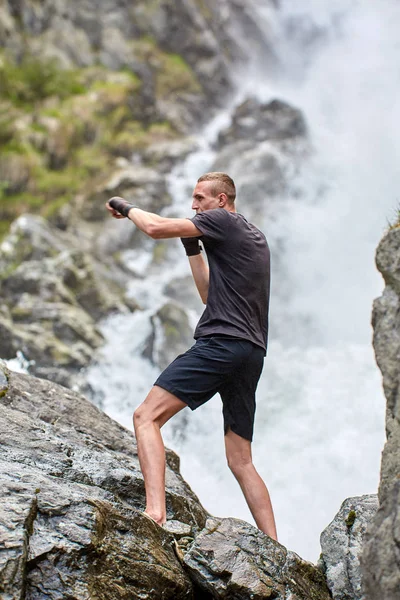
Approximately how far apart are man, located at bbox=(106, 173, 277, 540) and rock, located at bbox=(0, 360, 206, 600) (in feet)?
1.13

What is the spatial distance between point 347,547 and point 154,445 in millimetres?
1276

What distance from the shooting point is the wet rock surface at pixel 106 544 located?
9.16 ft

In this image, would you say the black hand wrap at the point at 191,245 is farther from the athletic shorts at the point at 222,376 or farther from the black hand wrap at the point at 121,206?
the athletic shorts at the point at 222,376

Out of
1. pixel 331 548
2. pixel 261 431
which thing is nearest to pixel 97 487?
pixel 331 548

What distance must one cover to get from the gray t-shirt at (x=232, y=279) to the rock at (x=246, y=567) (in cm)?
112

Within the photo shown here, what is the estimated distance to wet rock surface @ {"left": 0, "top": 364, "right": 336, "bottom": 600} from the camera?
279cm

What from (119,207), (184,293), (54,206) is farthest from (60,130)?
(119,207)

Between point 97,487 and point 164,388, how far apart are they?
2.30 feet

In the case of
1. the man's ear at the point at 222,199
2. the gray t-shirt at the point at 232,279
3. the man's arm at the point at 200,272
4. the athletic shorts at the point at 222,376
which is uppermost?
the man's ear at the point at 222,199

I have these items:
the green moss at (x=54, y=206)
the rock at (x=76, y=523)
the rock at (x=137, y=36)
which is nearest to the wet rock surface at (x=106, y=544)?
the rock at (x=76, y=523)

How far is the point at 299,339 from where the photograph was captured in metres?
13.0

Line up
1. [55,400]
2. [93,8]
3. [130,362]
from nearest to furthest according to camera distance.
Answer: [55,400] < [130,362] < [93,8]

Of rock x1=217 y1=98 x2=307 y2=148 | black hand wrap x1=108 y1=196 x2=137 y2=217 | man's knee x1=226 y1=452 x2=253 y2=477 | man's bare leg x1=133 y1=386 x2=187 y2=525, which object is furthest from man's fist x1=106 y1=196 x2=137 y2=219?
rock x1=217 y1=98 x2=307 y2=148

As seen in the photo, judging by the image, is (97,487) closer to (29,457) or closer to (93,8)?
(29,457)
